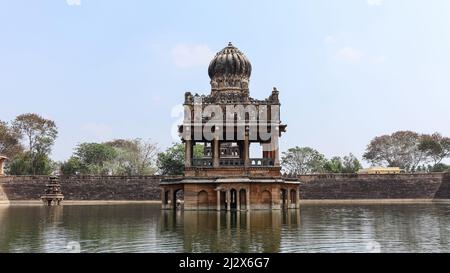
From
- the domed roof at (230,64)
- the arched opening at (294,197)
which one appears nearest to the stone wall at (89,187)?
the domed roof at (230,64)

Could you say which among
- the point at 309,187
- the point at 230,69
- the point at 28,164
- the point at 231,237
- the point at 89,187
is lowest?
the point at 231,237

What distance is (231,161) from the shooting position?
3450cm

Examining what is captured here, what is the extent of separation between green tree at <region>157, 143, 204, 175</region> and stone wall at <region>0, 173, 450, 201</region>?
14.4 meters

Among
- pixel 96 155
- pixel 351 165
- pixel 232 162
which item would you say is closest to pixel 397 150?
pixel 351 165

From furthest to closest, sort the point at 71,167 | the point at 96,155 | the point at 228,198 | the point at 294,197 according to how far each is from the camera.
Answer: the point at 96,155 → the point at 71,167 → the point at 294,197 → the point at 228,198

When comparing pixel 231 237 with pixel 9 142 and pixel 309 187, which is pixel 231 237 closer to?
pixel 309 187

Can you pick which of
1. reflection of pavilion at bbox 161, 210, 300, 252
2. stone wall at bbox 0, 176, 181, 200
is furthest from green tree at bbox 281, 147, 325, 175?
reflection of pavilion at bbox 161, 210, 300, 252

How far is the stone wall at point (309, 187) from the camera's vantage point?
54.3 m

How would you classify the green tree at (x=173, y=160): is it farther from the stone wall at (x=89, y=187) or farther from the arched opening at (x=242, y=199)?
the arched opening at (x=242, y=199)

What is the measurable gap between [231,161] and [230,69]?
772cm

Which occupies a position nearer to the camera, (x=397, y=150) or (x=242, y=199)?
(x=242, y=199)
